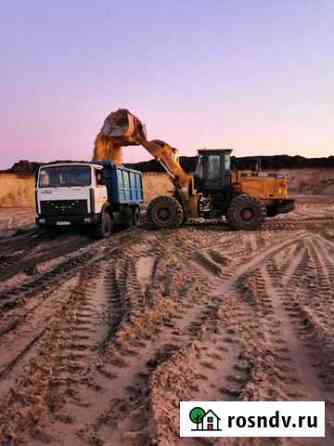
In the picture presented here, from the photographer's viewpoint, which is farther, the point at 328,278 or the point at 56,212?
the point at 56,212

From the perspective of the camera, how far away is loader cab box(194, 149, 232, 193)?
1641 centimetres

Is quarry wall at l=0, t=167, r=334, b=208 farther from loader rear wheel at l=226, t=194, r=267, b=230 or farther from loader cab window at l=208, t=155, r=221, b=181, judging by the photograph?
loader rear wheel at l=226, t=194, r=267, b=230

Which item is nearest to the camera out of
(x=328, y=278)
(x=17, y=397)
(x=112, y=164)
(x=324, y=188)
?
(x=17, y=397)

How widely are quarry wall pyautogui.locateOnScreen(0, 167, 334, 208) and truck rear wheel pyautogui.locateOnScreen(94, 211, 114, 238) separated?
73.7 ft

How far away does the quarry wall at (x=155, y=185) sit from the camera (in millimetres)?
43438

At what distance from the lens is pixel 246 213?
16.2 meters

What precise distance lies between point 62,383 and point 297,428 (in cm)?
189

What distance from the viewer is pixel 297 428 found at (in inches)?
129

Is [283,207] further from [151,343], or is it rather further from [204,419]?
[204,419]

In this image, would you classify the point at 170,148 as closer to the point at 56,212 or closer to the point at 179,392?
the point at 56,212

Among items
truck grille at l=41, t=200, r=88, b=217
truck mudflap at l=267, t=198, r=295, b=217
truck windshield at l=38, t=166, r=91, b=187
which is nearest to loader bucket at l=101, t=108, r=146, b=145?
truck windshield at l=38, t=166, r=91, b=187

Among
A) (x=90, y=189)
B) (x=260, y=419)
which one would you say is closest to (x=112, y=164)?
(x=90, y=189)

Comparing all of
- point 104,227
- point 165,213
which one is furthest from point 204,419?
point 165,213

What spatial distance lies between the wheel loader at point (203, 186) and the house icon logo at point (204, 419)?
1280 centimetres
